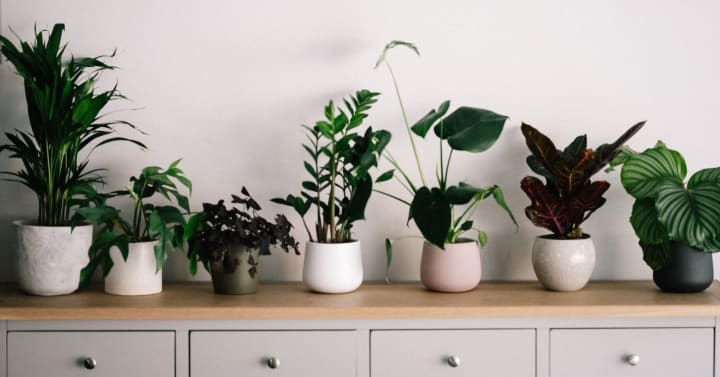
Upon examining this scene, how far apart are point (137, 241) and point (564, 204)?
1277mm

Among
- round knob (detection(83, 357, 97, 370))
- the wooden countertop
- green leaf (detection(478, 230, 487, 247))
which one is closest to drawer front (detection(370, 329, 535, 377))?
the wooden countertop

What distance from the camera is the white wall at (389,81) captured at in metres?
2.21

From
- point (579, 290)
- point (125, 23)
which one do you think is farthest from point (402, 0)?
point (579, 290)

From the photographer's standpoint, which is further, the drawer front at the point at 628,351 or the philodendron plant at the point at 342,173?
the philodendron plant at the point at 342,173

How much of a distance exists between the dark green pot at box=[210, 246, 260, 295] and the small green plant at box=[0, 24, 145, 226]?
17.0 inches

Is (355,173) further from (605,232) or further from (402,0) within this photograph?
(605,232)

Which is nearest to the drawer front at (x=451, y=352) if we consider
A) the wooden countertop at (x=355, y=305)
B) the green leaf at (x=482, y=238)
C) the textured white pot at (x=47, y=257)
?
the wooden countertop at (x=355, y=305)

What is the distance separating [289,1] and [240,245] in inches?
32.2

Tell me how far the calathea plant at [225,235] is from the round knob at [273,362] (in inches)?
10.7

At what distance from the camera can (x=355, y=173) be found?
2084mm

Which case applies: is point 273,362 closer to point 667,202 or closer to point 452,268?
point 452,268

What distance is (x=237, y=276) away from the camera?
6.53 ft

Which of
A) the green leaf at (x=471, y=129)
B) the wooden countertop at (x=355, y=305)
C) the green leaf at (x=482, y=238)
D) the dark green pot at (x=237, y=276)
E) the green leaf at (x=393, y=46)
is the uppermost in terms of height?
the green leaf at (x=393, y=46)

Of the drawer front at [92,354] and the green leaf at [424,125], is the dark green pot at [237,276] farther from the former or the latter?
the green leaf at [424,125]
